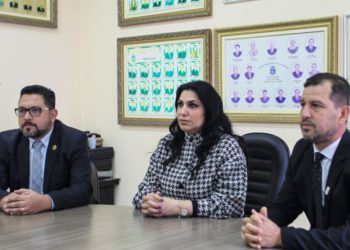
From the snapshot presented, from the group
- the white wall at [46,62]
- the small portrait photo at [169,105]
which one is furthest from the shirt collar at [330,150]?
the white wall at [46,62]

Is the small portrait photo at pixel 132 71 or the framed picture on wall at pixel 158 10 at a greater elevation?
the framed picture on wall at pixel 158 10

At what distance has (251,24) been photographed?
3.69m

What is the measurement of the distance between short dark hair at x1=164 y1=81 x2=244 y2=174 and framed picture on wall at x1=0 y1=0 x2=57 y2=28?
1.94 meters

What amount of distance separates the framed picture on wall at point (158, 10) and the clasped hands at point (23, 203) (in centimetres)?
206

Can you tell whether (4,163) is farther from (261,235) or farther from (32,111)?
(261,235)

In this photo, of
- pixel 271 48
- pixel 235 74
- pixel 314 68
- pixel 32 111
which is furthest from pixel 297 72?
pixel 32 111

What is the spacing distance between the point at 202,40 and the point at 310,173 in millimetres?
2043

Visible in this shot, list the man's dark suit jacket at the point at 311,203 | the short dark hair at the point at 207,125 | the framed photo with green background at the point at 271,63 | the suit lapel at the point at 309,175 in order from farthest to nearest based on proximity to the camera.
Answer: the framed photo with green background at the point at 271,63 → the short dark hair at the point at 207,125 → the suit lapel at the point at 309,175 → the man's dark suit jacket at the point at 311,203

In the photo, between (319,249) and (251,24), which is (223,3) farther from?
(319,249)

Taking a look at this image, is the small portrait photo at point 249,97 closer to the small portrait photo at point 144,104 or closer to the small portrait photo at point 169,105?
the small portrait photo at point 169,105

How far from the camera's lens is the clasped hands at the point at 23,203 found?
247cm

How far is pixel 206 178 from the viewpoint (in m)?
2.54

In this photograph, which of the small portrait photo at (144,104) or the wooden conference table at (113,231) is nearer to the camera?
the wooden conference table at (113,231)

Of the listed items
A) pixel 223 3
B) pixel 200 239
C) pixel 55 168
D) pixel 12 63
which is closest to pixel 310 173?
pixel 200 239
